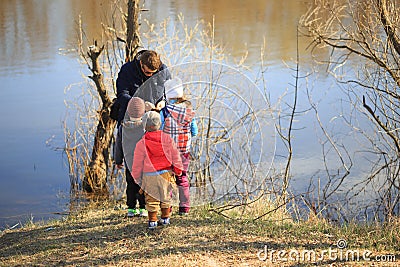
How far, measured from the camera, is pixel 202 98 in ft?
22.0

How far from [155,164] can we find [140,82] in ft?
2.35

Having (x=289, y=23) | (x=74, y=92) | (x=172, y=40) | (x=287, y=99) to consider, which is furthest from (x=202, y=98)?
(x=289, y=23)

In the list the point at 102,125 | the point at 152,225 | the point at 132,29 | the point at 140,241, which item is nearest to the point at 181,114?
the point at 152,225

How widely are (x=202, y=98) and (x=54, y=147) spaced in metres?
3.55

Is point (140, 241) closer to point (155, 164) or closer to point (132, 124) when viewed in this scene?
point (155, 164)

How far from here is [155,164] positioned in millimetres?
4469

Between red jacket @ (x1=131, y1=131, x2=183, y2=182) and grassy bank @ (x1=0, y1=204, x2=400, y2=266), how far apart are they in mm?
530

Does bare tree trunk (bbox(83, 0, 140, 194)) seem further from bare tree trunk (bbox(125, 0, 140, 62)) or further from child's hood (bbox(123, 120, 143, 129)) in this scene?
child's hood (bbox(123, 120, 143, 129))

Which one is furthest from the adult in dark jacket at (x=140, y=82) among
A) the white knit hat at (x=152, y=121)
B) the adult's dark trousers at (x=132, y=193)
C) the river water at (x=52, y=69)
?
the river water at (x=52, y=69)

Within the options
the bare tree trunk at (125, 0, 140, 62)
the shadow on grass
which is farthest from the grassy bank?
the bare tree trunk at (125, 0, 140, 62)

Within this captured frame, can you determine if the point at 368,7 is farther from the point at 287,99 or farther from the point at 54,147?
the point at 54,147

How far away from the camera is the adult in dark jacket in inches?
183

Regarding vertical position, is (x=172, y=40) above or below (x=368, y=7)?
below

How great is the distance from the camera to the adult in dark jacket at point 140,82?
4.64 m
